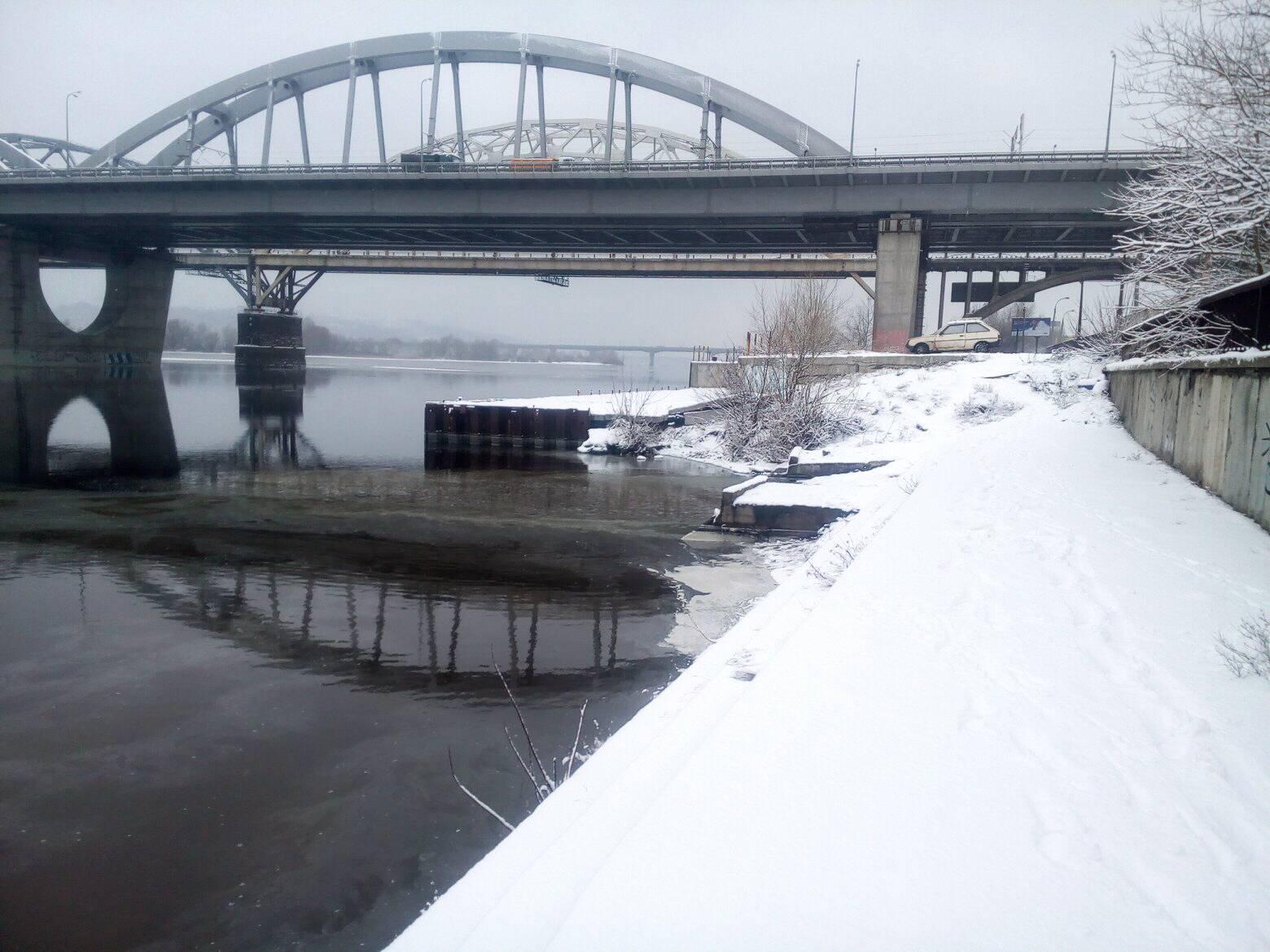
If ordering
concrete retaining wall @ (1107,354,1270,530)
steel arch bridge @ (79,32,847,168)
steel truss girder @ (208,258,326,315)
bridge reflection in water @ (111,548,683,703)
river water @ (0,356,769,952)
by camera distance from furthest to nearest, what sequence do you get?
steel truss girder @ (208,258,326,315) → steel arch bridge @ (79,32,847,168) → bridge reflection in water @ (111,548,683,703) → concrete retaining wall @ (1107,354,1270,530) → river water @ (0,356,769,952)

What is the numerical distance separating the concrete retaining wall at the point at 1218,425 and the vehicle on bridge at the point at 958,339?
85.5 feet

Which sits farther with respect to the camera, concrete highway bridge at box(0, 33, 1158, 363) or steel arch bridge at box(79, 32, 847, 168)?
steel arch bridge at box(79, 32, 847, 168)

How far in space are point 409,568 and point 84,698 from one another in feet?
19.7

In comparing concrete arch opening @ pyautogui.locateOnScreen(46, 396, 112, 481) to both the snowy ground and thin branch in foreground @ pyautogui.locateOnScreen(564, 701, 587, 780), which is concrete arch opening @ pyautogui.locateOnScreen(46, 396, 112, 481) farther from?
the snowy ground

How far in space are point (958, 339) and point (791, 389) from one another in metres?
14.6

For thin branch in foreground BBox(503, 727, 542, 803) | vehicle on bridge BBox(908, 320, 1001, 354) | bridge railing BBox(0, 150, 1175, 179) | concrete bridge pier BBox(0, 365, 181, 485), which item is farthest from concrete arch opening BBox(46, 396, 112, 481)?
vehicle on bridge BBox(908, 320, 1001, 354)

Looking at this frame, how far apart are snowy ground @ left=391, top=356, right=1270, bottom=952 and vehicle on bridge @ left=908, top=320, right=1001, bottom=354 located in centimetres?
3340

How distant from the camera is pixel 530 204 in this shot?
4519 centimetres

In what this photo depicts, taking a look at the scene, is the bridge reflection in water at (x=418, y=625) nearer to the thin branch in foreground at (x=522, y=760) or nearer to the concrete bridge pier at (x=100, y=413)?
the thin branch in foreground at (x=522, y=760)

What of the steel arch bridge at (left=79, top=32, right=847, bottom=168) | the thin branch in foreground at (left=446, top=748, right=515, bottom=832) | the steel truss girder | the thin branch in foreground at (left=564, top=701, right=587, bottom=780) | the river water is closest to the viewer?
the river water

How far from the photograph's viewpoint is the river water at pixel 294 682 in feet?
18.3

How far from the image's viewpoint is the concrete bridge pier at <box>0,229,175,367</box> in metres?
60.9

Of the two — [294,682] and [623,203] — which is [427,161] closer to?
[623,203]

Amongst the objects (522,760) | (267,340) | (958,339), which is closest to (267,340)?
(267,340)
